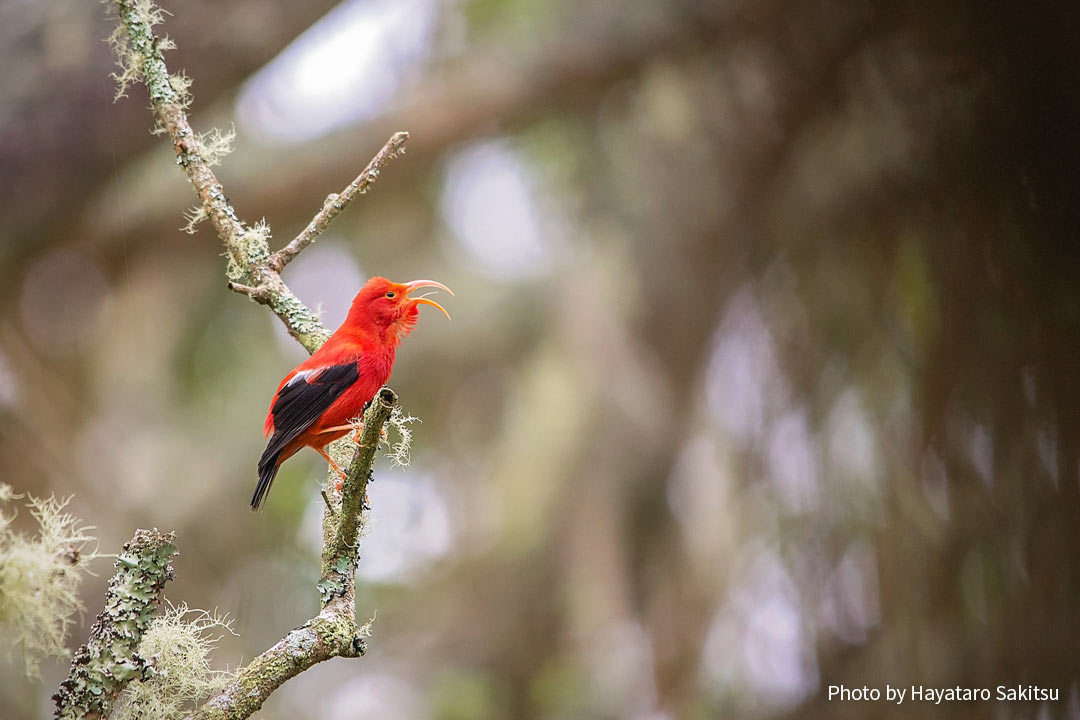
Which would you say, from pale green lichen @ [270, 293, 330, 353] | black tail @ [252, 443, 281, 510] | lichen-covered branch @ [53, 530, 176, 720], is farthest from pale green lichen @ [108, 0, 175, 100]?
lichen-covered branch @ [53, 530, 176, 720]

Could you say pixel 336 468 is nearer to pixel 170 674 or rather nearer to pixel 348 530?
pixel 348 530

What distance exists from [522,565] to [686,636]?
1733 millimetres

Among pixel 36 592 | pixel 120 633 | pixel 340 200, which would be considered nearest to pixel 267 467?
pixel 340 200

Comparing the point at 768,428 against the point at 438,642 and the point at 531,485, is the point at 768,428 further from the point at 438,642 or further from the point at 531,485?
the point at 438,642

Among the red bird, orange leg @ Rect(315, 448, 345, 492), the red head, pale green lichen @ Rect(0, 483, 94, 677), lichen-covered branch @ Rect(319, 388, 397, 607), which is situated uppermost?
the red head

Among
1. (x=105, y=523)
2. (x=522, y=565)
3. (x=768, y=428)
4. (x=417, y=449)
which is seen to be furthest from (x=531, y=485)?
(x=768, y=428)

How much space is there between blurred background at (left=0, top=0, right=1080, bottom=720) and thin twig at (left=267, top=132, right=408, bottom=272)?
1.08 meters

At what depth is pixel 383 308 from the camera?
183 centimetres

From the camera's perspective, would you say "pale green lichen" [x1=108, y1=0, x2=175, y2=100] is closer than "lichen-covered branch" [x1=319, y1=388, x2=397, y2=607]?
No

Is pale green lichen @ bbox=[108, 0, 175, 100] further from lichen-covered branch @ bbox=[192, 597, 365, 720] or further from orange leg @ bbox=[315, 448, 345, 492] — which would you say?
lichen-covered branch @ bbox=[192, 597, 365, 720]

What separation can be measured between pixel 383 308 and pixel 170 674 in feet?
2.65

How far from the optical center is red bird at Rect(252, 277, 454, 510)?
1764 mm

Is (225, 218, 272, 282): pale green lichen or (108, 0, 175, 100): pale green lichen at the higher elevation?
(108, 0, 175, 100): pale green lichen

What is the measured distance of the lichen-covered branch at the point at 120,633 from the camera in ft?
3.61
